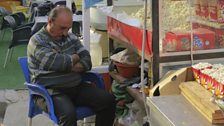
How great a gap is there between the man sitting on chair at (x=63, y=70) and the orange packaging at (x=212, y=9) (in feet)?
3.39

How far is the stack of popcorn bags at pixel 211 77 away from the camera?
2080mm

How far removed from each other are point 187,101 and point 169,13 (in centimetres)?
73

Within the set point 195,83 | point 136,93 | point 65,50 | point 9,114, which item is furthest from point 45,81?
point 9,114

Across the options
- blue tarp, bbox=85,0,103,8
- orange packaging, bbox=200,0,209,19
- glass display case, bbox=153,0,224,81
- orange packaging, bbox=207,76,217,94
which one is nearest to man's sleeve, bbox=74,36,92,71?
blue tarp, bbox=85,0,103,8

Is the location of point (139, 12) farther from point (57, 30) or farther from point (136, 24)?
point (57, 30)

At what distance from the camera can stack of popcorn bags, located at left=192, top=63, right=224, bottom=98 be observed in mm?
2080

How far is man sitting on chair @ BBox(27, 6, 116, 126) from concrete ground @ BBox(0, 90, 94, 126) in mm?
694

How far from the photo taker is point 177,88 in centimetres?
249

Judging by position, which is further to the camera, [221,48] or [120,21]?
[120,21]

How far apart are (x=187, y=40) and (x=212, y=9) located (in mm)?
285

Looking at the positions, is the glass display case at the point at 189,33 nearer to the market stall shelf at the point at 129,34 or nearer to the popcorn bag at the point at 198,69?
the market stall shelf at the point at 129,34

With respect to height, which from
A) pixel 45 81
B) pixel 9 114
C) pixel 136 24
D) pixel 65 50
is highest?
pixel 136 24

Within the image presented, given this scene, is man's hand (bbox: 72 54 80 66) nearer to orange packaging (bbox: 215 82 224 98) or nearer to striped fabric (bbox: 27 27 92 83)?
striped fabric (bbox: 27 27 92 83)

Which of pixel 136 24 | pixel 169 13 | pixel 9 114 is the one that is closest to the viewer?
pixel 169 13
